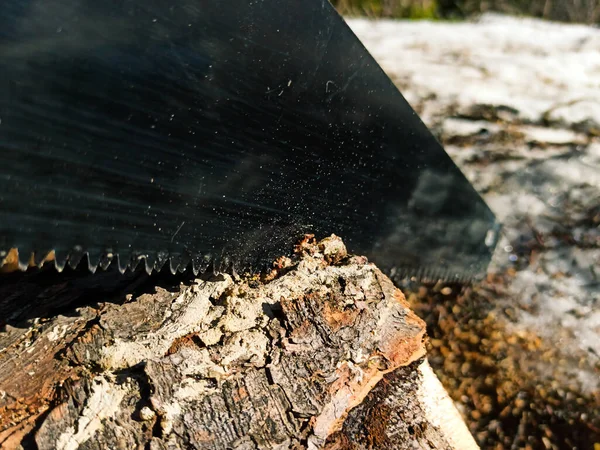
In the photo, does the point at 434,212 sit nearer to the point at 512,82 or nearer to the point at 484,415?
the point at 484,415

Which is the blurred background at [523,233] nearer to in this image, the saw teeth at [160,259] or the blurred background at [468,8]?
the saw teeth at [160,259]

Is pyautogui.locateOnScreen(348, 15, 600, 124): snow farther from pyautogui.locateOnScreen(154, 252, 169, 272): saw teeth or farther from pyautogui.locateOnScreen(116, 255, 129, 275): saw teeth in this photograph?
pyautogui.locateOnScreen(116, 255, 129, 275): saw teeth

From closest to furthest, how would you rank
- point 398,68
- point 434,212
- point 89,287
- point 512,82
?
point 89,287
point 434,212
point 512,82
point 398,68

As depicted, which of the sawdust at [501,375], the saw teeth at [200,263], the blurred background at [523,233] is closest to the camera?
the saw teeth at [200,263]

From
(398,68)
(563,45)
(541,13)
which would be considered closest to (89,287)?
(398,68)

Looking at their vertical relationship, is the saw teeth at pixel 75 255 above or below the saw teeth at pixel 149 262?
above

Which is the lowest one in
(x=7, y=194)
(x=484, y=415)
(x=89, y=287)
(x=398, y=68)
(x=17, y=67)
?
(x=484, y=415)

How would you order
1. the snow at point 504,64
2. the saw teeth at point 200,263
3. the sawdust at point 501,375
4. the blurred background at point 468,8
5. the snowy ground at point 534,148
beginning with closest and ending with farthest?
the saw teeth at point 200,263 → the sawdust at point 501,375 → the snowy ground at point 534,148 → the snow at point 504,64 → the blurred background at point 468,8

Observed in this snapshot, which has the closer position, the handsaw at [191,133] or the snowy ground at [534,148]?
the handsaw at [191,133]

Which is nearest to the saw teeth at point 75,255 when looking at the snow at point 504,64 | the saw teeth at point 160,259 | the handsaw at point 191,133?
the handsaw at point 191,133
